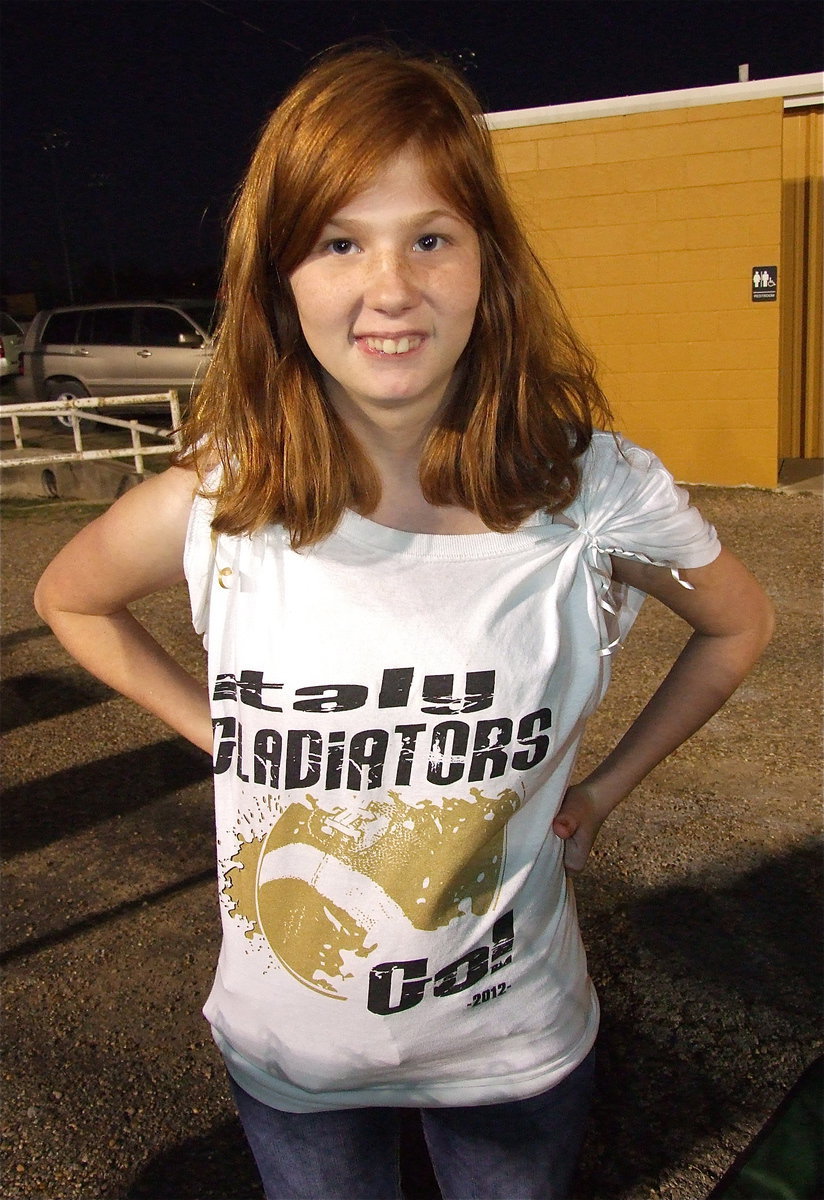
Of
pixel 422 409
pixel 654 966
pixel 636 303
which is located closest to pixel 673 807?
pixel 654 966

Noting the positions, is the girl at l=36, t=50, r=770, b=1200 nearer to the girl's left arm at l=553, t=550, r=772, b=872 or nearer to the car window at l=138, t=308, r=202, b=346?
the girl's left arm at l=553, t=550, r=772, b=872

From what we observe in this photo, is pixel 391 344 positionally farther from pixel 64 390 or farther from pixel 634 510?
pixel 64 390

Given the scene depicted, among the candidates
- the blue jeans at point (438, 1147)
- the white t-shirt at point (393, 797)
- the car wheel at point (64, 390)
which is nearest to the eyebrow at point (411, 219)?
the white t-shirt at point (393, 797)

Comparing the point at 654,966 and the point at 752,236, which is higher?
the point at 752,236

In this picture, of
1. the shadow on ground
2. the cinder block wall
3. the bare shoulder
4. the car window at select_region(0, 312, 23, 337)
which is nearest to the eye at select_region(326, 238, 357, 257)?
the bare shoulder

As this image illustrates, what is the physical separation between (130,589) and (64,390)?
14419mm

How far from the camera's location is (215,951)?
3152 mm

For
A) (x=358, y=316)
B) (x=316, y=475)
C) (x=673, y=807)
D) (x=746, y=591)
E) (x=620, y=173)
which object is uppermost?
(x=620, y=173)

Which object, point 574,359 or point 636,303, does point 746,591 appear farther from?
point 636,303

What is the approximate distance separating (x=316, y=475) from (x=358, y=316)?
0.64 feet

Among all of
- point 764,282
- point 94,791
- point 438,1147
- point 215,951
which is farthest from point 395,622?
point 764,282

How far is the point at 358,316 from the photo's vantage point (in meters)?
1.20

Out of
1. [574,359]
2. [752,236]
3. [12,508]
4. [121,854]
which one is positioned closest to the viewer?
[574,359]

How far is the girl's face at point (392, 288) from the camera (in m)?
1.18
